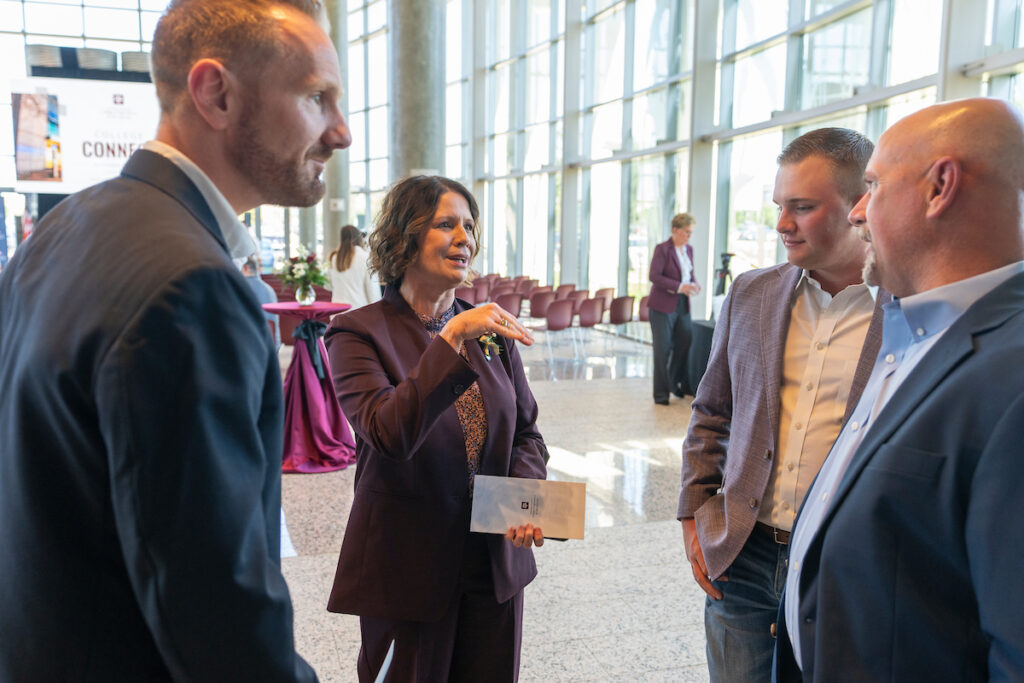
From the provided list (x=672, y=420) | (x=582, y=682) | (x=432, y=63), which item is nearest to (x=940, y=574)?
(x=582, y=682)

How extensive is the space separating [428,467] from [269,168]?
3.06 feet

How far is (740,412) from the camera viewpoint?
6.08ft

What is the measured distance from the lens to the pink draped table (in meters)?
5.52

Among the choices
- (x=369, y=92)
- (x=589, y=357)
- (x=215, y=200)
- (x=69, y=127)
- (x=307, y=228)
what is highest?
(x=369, y=92)

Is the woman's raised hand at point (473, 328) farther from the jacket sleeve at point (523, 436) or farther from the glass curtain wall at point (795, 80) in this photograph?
the glass curtain wall at point (795, 80)

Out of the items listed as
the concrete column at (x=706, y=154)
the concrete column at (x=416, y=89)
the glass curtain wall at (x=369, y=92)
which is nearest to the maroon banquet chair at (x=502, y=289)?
the concrete column at (x=416, y=89)

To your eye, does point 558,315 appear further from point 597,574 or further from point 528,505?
point 528,505

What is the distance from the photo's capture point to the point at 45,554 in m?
0.83

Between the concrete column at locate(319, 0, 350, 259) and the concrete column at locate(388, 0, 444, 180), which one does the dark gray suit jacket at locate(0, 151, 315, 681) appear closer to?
the concrete column at locate(388, 0, 444, 180)

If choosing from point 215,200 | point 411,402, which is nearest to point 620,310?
point 411,402

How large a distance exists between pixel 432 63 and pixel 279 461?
34.1 feet

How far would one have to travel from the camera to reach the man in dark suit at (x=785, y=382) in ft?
5.64

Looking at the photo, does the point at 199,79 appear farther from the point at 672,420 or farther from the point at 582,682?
the point at 672,420

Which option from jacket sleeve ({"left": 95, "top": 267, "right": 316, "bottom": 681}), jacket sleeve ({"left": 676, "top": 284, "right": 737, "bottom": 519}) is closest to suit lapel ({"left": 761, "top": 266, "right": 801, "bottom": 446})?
jacket sleeve ({"left": 676, "top": 284, "right": 737, "bottom": 519})
